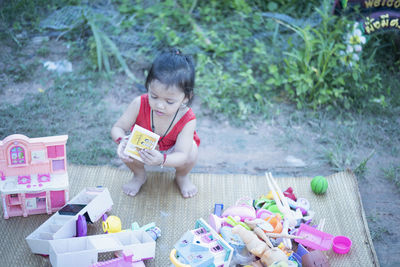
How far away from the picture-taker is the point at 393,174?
2945mm

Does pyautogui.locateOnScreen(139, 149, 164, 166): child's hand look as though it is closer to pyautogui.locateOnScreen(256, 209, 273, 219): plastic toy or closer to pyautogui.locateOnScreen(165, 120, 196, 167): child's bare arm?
pyautogui.locateOnScreen(165, 120, 196, 167): child's bare arm

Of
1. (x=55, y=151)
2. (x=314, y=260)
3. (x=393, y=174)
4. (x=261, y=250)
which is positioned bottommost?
(x=393, y=174)

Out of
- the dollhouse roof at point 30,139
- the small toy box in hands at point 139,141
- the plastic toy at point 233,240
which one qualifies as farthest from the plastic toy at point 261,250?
the dollhouse roof at point 30,139

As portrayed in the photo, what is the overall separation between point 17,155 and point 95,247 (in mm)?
626

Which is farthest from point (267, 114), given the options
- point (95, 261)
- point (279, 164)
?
point (95, 261)

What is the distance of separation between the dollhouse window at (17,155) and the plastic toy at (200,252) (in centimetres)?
89

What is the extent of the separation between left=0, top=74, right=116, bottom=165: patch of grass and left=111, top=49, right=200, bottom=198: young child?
48 centimetres

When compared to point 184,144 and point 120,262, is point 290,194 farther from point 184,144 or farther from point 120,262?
point 120,262

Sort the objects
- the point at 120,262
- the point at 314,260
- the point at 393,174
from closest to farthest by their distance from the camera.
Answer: the point at 120,262, the point at 314,260, the point at 393,174

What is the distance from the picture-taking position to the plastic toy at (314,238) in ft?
7.31

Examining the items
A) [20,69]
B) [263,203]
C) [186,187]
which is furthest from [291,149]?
[20,69]

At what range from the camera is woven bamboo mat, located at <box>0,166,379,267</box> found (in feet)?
7.35

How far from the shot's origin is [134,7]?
4.31 meters

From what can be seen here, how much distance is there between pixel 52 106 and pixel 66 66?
0.55 meters
